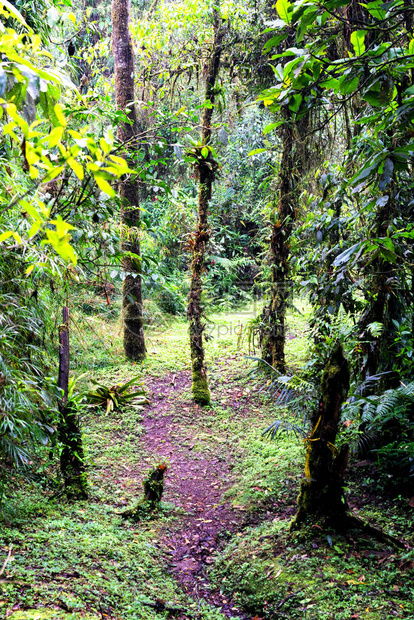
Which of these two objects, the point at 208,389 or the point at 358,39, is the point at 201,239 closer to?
the point at 208,389

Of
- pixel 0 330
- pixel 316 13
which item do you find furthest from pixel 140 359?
pixel 316 13

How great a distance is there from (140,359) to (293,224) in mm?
3810

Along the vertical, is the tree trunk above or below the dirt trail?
above

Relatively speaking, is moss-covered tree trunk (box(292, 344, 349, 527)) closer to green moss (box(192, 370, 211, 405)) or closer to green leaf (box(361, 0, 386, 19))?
green leaf (box(361, 0, 386, 19))

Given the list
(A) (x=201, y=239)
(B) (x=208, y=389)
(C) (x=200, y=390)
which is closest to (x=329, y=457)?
(C) (x=200, y=390)

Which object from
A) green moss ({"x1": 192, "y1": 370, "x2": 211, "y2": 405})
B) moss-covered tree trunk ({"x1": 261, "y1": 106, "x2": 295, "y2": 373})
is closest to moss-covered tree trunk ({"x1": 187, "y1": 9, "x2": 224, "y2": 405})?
green moss ({"x1": 192, "y1": 370, "x2": 211, "y2": 405})

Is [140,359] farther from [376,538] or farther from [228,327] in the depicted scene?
[376,538]

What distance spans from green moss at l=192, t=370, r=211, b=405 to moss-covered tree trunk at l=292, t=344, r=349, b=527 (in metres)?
3.55

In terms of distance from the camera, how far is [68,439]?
367 centimetres

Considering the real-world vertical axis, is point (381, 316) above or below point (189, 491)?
above

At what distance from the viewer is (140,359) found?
8.33 metres

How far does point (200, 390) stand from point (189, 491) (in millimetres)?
2243

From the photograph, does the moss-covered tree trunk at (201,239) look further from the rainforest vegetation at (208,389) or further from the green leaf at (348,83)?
the green leaf at (348,83)

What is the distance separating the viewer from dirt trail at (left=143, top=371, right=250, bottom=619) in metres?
3.27
